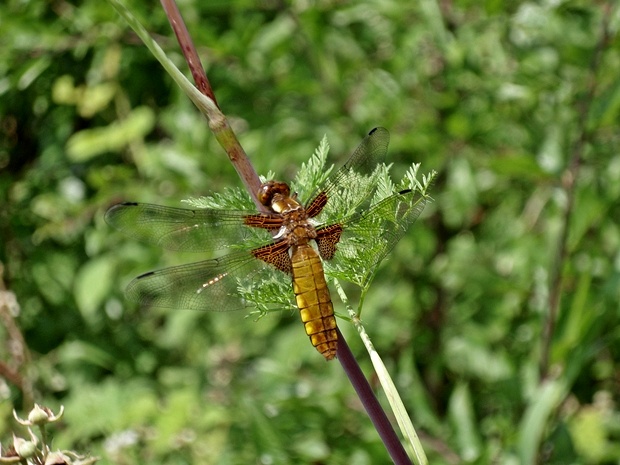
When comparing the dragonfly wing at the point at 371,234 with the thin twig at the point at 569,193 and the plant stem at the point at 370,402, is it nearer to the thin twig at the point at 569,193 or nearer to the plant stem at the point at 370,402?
the plant stem at the point at 370,402

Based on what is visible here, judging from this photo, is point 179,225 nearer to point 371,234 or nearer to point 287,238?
point 287,238

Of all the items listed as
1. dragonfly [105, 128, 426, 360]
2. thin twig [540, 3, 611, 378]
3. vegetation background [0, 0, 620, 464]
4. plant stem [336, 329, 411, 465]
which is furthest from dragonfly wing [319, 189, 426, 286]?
thin twig [540, 3, 611, 378]

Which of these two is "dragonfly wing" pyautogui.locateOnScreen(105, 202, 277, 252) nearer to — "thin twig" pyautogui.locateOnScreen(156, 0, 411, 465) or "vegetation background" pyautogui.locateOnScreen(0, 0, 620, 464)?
"thin twig" pyautogui.locateOnScreen(156, 0, 411, 465)

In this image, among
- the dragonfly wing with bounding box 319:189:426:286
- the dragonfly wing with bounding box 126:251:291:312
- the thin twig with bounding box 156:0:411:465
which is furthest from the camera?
the dragonfly wing with bounding box 126:251:291:312

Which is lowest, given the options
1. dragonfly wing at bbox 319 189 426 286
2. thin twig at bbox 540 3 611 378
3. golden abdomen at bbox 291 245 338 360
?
thin twig at bbox 540 3 611 378

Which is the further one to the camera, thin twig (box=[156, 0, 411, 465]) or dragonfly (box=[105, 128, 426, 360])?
dragonfly (box=[105, 128, 426, 360])

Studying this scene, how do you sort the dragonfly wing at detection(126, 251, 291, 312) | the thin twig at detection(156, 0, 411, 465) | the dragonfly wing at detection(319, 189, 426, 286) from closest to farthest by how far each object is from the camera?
the thin twig at detection(156, 0, 411, 465)
the dragonfly wing at detection(319, 189, 426, 286)
the dragonfly wing at detection(126, 251, 291, 312)

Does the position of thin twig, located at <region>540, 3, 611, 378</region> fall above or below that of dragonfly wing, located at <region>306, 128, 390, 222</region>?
below
